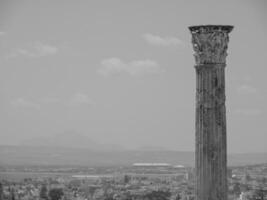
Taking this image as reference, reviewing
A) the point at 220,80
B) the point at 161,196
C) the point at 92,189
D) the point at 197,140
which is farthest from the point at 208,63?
the point at 92,189

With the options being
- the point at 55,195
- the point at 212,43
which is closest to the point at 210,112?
the point at 212,43

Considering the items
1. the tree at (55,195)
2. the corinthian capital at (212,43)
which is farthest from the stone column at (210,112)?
the tree at (55,195)

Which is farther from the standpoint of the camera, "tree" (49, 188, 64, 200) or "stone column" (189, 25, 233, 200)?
"tree" (49, 188, 64, 200)

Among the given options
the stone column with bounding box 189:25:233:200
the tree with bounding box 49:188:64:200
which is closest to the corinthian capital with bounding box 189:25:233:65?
the stone column with bounding box 189:25:233:200

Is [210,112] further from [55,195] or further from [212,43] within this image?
Answer: [55,195]

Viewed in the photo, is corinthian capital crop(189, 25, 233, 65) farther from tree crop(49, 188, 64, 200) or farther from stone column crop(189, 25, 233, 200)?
tree crop(49, 188, 64, 200)

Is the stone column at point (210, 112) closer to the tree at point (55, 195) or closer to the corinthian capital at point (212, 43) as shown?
the corinthian capital at point (212, 43)

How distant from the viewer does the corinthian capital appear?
13.0 metres

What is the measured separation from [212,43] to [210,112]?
973mm

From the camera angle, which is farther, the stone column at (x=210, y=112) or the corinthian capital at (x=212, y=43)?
the corinthian capital at (x=212, y=43)

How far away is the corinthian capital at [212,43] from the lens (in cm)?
1296

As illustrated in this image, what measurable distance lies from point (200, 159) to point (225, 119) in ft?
2.20

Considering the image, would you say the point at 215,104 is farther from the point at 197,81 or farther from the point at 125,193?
the point at 125,193

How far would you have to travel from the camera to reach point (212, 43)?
42.5ft
